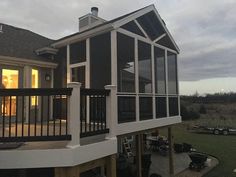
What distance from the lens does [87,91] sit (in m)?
4.77

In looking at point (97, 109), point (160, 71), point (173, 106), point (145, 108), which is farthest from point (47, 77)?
point (173, 106)

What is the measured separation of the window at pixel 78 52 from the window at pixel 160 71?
2.90m

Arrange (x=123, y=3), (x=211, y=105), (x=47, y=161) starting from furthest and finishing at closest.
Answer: (x=211, y=105), (x=123, y=3), (x=47, y=161)

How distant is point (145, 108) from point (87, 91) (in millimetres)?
3736

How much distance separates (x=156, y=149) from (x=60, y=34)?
1262 cm

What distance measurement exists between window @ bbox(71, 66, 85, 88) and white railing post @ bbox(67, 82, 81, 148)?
11.0 ft

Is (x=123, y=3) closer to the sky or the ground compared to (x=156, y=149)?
closer to the sky

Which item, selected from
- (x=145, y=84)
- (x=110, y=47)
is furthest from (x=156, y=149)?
(x=110, y=47)

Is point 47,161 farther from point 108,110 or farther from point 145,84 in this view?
point 145,84

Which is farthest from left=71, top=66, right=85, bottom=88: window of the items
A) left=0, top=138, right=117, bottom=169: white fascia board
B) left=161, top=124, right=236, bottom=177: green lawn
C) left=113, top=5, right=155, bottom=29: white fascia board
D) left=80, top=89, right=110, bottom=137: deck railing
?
left=161, top=124, right=236, bottom=177: green lawn

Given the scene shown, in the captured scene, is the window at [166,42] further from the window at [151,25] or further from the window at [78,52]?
the window at [78,52]

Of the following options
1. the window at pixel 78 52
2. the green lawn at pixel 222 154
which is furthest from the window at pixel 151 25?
the green lawn at pixel 222 154

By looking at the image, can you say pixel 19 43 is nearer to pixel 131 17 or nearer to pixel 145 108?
pixel 131 17

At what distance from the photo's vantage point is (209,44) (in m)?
24.8
